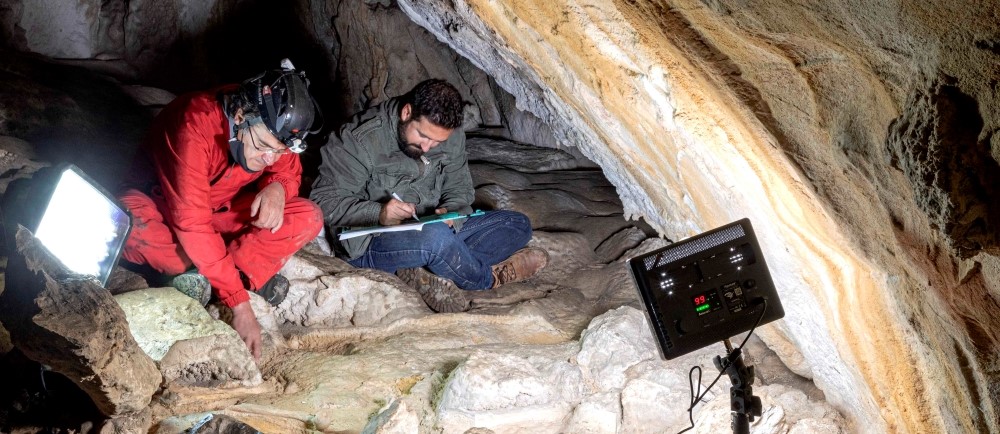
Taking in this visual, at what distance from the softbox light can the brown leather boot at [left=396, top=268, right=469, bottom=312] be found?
5.44ft

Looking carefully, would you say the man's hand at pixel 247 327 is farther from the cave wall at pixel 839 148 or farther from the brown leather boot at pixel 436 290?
the cave wall at pixel 839 148

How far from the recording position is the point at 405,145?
3.71 metres

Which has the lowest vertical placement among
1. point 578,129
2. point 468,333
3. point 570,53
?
point 468,333

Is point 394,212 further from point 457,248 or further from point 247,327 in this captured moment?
point 247,327

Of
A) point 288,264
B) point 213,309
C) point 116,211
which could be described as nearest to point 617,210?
point 288,264

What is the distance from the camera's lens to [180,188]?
2797 millimetres

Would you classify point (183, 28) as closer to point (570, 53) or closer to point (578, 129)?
point (578, 129)

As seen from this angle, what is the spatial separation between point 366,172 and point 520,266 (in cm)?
125

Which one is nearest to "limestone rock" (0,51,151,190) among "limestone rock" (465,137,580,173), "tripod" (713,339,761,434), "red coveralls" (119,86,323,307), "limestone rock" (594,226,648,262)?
"red coveralls" (119,86,323,307)

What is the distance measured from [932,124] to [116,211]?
9.45ft

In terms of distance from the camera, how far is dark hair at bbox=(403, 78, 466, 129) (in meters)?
3.49

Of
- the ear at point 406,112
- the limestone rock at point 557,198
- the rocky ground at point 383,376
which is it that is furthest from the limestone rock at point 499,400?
the limestone rock at point 557,198

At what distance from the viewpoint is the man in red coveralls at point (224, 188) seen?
282cm

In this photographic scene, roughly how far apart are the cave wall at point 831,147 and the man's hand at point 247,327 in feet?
5.64
